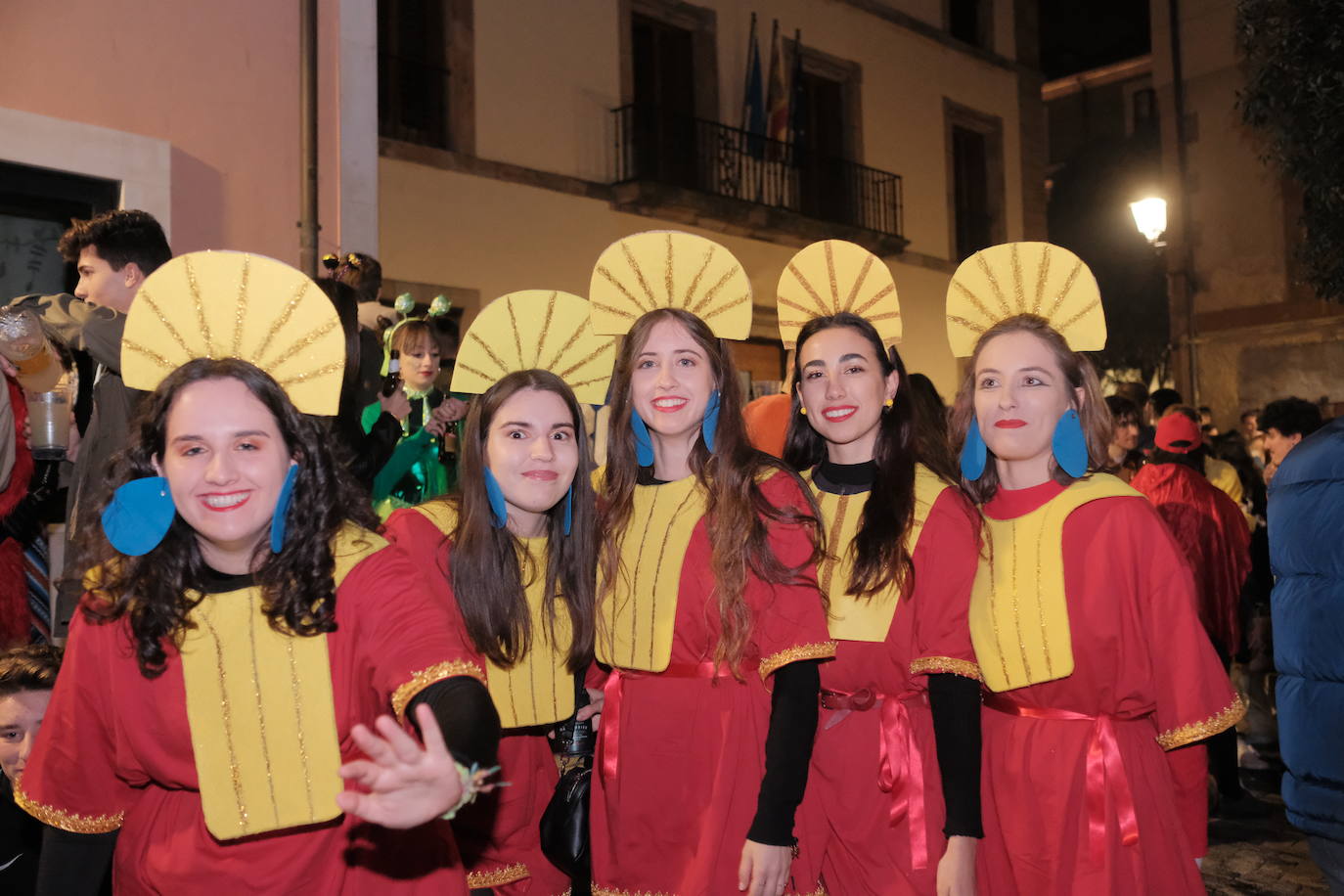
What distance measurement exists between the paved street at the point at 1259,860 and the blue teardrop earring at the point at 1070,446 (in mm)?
2487

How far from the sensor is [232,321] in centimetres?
221

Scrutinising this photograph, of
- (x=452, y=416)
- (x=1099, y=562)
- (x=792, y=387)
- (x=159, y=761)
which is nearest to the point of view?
(x=159, y=761)

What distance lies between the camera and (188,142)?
19.1 feet

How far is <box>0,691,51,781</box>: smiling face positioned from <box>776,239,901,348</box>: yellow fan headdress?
2305 mm

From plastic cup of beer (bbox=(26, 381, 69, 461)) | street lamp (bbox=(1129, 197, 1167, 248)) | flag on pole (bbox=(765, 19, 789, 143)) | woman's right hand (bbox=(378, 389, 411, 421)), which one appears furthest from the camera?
flag on pole (bbox=(765, 19, 789, 143))

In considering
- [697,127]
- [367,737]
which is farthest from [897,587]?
[697,127]

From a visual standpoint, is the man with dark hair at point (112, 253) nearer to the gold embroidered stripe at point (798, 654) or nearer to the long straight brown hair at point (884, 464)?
the long straight brown hair at point (884, 464)

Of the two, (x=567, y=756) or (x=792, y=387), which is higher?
(x=792, y=387)

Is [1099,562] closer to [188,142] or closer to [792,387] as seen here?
[792,387]

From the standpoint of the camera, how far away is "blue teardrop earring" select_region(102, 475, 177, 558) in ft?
7.18

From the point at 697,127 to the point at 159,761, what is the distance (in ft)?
42.2

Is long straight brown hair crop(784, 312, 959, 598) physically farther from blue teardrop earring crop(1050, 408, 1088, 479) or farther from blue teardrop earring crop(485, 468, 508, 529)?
blue teardrop earring crop(485, 468, 508, 529)

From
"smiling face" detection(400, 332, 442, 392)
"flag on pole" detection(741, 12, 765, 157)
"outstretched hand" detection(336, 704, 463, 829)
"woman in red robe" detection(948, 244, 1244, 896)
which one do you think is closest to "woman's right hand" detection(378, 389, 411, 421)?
"smiling face" detection(400, 332, 442, 392)

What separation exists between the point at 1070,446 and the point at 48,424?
3.24m
